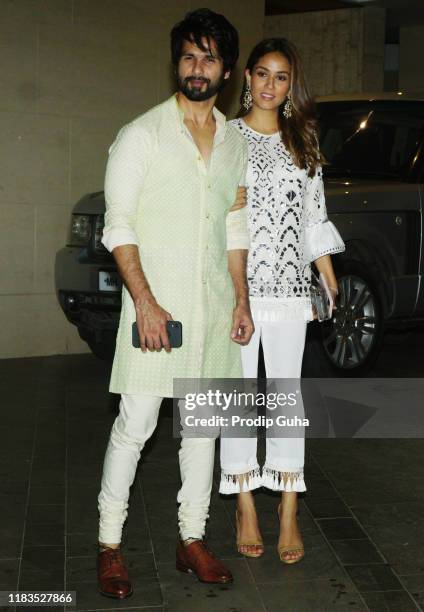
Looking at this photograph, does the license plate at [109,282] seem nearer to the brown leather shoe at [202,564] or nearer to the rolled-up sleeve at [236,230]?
the rolled-up sleeve at [236,230]

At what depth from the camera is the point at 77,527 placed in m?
4.51

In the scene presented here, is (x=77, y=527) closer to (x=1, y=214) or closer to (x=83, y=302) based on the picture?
(x=83, y=302)

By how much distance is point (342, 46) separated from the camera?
12.7 metres

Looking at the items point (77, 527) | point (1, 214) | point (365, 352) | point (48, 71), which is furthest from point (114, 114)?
point (77, 527)

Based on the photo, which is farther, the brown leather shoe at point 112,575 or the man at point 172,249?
the brown leather shoe at point 112,575

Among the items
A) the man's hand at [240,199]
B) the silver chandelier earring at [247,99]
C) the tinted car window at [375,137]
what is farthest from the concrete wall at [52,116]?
the man's hand at [240,199]

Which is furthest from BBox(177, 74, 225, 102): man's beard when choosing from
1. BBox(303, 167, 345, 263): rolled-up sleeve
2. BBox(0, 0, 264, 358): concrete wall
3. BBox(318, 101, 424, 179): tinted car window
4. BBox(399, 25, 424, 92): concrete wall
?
BBox(399, 25, 424, 92): concrete wall

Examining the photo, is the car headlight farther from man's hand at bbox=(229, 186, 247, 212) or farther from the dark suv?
man's hand at bbox=(229, 186, 247, 212)

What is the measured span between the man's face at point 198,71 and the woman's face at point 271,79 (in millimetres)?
402

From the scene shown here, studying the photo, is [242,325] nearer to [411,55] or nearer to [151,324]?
[151,324]

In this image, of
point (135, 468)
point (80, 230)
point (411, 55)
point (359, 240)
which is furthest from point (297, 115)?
point (411, 55)

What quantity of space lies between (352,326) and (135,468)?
4120 mm

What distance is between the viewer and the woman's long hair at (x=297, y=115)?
4.08 m

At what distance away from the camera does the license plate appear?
7.71 meters
